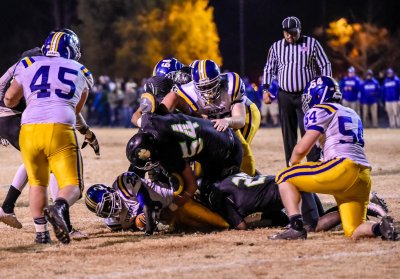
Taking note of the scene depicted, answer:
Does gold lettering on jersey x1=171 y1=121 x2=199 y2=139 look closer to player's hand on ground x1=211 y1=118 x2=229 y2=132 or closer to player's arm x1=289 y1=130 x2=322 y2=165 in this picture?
player's hand on ground x1=211 y1=118 x2=229 y2=132

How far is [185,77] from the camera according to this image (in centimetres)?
812

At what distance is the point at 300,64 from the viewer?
9.01 meters

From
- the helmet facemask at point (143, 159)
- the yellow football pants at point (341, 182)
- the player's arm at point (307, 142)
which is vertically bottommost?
the yellow football pants at point (341, 182)

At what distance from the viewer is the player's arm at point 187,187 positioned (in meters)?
6.89

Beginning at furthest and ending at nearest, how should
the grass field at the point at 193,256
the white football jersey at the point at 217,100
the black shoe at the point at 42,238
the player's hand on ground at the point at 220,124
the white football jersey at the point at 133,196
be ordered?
the white football jersey at the point at 217,100 → the player's hand on ground at the point at 220,124 → the white football jersey at the point at 133,196 → the black shoe at the point at 42,238 → the grass field at the point at 193,256

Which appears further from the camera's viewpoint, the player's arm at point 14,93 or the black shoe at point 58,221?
the player's arm at point 14,93

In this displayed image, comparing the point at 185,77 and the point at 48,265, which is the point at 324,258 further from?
the point at 185,77

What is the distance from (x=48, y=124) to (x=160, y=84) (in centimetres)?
173

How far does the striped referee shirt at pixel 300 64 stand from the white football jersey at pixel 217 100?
1510mm

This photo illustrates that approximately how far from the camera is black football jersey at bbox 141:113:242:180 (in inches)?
264

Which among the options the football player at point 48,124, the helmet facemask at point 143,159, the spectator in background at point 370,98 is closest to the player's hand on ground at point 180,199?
the helmet facemask at point 143,159

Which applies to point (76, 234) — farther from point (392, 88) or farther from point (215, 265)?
point (392, 88)

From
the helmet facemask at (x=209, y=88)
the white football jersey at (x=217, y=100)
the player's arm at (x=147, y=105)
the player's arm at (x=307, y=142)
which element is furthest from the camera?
the white football jersey at (x=217, y=100)

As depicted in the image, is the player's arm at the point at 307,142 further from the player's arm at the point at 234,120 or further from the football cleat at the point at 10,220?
the football cleat at the point at 10,220
